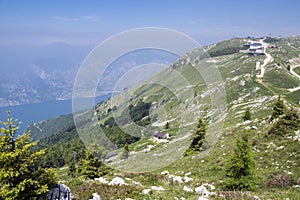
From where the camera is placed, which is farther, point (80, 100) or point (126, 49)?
point (80, 100)

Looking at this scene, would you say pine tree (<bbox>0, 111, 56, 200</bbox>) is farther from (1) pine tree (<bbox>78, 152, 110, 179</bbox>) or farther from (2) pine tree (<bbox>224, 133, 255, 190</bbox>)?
(1) pine tree (<bbox>78, 152, 110, 179</bbox>)

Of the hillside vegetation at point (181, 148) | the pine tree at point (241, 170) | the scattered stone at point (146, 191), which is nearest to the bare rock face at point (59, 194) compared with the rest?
the hillside vegetation at point (181, 148)

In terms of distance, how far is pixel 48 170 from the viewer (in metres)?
12.2

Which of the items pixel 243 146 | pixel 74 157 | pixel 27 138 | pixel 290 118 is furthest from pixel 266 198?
pixel 74 157

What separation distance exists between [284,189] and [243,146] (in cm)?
429

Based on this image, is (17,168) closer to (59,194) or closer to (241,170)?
(59,194)

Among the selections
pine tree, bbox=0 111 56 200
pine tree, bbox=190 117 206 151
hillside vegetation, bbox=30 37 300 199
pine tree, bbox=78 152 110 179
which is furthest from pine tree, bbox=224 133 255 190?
pine tree, bbox=78 152 110 179

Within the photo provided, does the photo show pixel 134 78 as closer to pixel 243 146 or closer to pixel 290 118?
pixel 243 146

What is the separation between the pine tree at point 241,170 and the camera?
1783cm

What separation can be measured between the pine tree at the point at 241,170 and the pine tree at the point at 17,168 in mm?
13194

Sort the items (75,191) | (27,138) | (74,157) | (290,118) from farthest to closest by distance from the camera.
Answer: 1. (74,157)
2. (290,118)
3. (75,191)
4. (27,138)

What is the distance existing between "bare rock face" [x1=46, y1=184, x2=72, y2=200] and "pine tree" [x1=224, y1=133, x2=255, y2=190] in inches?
465

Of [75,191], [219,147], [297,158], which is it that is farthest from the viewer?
[219,147]

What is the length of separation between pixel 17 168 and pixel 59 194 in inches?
101
